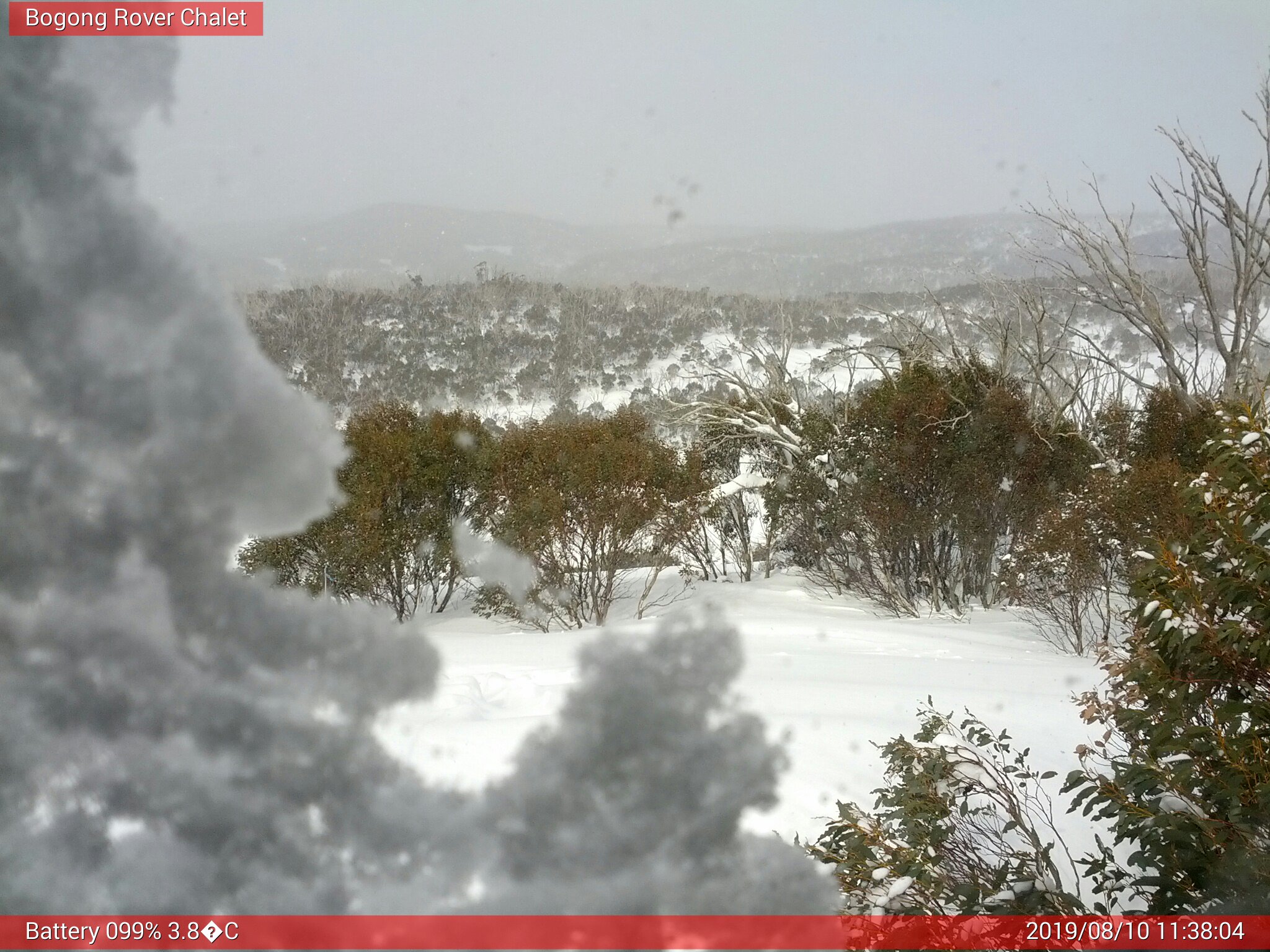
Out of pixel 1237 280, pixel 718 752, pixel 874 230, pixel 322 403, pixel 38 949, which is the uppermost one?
pixel 874 230

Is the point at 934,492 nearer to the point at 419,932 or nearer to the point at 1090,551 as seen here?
the point at 1090,551

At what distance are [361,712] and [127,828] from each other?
165 mm

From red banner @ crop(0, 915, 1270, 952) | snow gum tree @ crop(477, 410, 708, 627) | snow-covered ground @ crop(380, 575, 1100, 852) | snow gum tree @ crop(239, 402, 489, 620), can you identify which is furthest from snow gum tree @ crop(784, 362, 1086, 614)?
red banner @ crop(0, 915, 1270, 952)

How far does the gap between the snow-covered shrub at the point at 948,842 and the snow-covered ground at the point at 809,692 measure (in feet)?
0.21

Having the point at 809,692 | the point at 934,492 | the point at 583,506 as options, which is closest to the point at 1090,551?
the point at 934,492

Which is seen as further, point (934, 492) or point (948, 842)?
point (934, 492)

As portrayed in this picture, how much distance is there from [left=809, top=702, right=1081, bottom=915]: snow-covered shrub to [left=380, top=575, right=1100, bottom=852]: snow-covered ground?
0.06 meters

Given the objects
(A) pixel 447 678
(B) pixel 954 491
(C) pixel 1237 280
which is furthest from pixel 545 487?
(C) pixel 1237 280

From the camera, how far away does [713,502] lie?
A: 875 centimetres

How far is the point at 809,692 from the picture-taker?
1.88 m

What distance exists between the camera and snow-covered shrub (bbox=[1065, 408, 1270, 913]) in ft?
4.62

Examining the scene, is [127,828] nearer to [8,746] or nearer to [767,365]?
[8,746]

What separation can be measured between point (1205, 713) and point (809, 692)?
0.83 m

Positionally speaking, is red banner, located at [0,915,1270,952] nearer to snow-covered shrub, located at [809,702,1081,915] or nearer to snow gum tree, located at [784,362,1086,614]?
snow-covered shrub, located at [809,702,1081,915]
